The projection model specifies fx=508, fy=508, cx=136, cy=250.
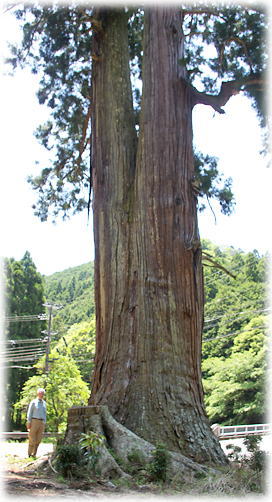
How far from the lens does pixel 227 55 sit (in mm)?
9000

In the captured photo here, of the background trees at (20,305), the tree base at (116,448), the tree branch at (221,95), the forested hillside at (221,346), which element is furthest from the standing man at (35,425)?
the background trees at (20,305)

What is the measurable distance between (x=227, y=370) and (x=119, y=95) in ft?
81.1

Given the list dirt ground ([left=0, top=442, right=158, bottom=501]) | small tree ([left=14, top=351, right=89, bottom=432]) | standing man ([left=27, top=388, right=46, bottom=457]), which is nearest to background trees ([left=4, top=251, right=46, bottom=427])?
small tree ([left=14, top=351, right=89, bottom=432])

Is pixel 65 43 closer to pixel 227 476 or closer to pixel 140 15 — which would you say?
pixel 140 15

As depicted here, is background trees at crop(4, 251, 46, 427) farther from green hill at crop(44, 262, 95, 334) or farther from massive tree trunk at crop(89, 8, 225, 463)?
massive tree trunk at crop(89, 8, 225, 463)

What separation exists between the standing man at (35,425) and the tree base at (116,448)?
3234mm

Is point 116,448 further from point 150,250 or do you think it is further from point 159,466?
point 150,250

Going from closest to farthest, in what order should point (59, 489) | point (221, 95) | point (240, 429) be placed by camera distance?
point (59, 489) → point (221, 95) → point (240, 429)

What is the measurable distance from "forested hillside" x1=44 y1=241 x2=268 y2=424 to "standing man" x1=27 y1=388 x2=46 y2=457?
10.1m

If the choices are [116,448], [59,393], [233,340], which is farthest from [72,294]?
[116,448]

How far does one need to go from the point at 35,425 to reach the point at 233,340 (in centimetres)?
2799

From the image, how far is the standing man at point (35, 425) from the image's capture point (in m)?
7.88

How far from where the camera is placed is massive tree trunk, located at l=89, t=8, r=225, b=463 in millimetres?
5332

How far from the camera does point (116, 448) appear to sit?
4.68m
